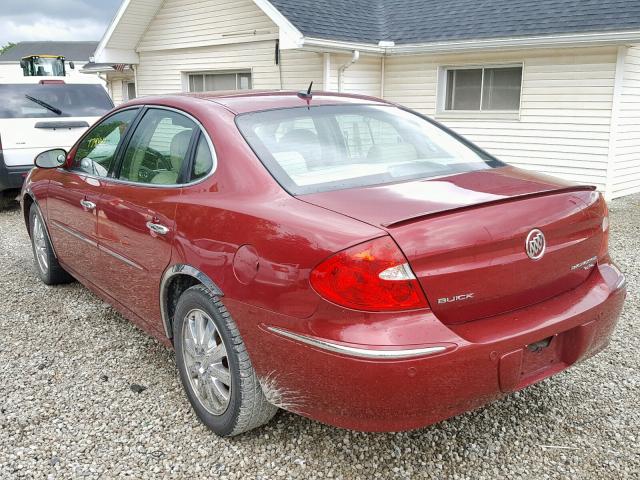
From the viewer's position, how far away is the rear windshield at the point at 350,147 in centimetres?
274

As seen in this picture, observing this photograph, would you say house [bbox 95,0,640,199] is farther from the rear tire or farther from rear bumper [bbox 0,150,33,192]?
the rear tire

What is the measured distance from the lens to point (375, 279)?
2.15 metres

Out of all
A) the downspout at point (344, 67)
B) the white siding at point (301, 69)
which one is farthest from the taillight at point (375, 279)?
the white siding at point (301, 69)

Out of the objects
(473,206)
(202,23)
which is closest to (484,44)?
(202,23)

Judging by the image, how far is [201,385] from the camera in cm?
293

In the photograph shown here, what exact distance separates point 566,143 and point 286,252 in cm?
871

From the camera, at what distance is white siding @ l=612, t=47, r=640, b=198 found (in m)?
9.45

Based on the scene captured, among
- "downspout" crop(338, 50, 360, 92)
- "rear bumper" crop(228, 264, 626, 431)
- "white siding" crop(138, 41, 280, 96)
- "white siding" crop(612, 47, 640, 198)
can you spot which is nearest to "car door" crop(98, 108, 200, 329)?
"rear bumper" crop(228, 264, 626, 431)

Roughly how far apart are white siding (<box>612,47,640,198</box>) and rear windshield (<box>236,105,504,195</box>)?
7.21 m

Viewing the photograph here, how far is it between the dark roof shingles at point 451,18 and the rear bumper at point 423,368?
299 inches

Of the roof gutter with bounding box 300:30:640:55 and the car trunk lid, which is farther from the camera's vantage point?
the roof gutter with bounding box 300:30:640:55

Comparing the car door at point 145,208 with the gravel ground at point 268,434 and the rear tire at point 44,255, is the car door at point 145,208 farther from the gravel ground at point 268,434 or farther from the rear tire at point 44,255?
the rear tire at point 44,255

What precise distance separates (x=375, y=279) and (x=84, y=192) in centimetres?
251

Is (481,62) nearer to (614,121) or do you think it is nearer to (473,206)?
(614,121)
